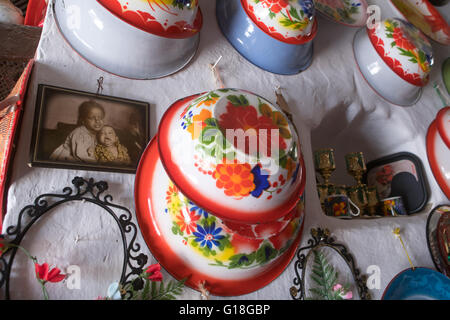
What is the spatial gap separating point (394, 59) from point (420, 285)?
0.78 meters

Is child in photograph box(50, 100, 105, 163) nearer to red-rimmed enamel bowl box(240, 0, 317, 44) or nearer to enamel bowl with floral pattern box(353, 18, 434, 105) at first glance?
red-rimmed enamel bowl box(240, 0, 317, 44)

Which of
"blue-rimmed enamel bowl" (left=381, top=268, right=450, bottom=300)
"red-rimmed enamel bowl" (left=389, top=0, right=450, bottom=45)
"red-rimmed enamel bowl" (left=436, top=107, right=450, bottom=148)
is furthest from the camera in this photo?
"red-rimmed enamel bowl" (left=389, top=0, right=450, bottom=45)

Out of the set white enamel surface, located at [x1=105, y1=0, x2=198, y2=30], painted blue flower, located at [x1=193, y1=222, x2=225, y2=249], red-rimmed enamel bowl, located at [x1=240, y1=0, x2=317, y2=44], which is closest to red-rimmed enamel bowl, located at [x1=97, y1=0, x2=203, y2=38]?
white enamel surface, located at [x1=105, y1=0, x2=198, y2=30]

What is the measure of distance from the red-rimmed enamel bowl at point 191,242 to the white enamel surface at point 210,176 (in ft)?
0.30

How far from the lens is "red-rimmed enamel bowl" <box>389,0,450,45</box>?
1487mm

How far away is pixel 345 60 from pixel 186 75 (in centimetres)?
70

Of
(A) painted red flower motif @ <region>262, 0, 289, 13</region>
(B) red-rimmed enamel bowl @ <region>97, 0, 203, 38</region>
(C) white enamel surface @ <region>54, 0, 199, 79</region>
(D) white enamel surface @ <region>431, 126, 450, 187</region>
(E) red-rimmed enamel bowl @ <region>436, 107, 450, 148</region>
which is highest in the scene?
(A) painted red flower motif @ <region>262, 0, 289, 13</region>

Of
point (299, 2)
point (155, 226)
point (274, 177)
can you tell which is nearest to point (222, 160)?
point (274, 177)

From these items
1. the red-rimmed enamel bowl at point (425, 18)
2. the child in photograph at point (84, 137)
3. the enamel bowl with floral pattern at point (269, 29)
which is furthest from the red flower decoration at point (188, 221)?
the red-rimmed enamel bowl at point (425, 18)

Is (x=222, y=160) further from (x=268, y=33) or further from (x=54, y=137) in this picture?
(x=268, y=33)

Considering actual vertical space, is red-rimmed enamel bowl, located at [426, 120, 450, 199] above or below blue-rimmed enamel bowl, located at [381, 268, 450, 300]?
above

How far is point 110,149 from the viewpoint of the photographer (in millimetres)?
684

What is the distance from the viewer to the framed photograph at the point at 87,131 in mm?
626

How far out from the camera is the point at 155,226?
2.13 feet
